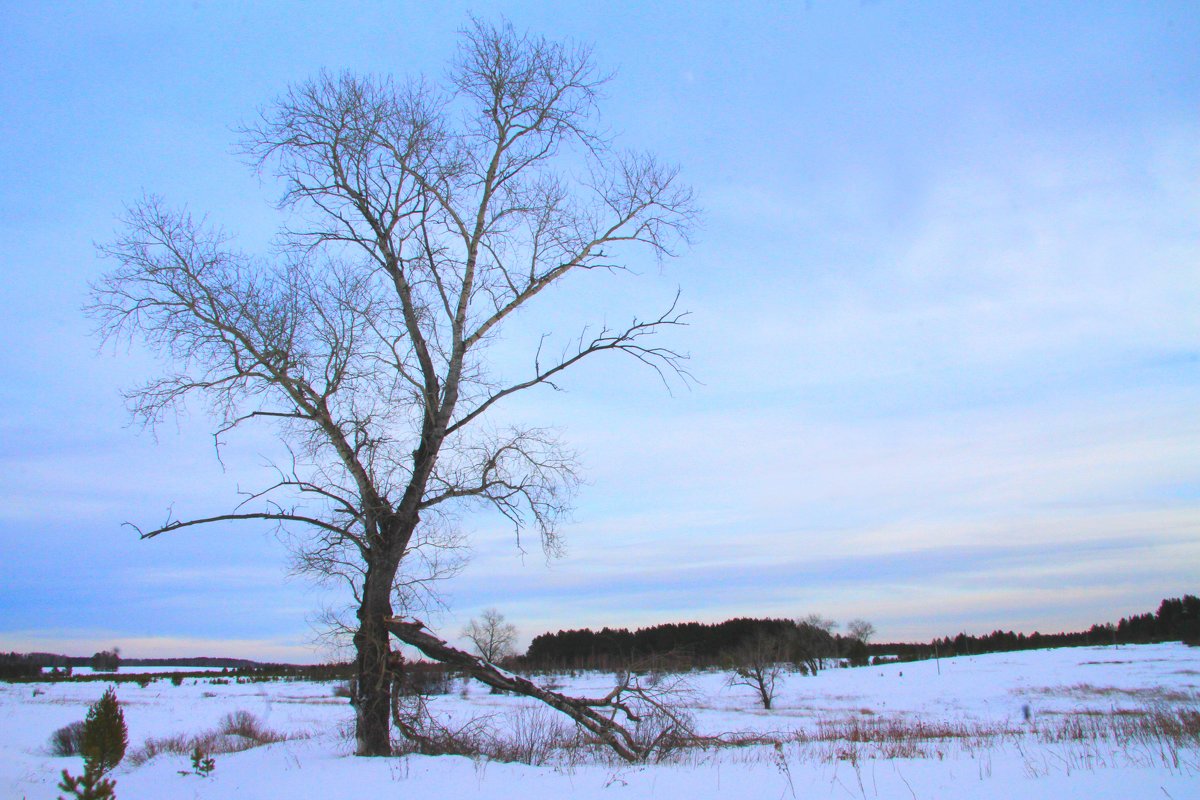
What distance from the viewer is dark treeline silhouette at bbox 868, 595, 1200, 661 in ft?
318

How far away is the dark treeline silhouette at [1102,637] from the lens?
318 ft

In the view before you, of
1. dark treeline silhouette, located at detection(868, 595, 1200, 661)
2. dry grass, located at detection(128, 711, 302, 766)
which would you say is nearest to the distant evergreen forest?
dark treeline silhouette, located at detection(868, 595, 1200, 661)

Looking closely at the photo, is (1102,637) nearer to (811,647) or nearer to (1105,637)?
(1105,637)

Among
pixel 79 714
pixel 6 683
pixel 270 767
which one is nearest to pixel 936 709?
pixel 270 767

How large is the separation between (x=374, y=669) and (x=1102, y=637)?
148 meters

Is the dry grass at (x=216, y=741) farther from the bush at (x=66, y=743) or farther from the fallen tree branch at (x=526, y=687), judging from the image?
the fallen tree branch at (x=526, y=687)

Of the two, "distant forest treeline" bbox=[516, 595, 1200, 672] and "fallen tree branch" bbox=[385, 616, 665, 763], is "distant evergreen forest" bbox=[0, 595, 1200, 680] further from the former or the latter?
"fallen tree branch" bbox=[385, 616, 665, 763]

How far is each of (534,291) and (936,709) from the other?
36.5 meters

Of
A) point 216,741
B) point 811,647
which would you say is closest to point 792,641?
point 811,647

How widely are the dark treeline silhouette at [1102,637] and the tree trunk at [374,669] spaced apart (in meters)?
98.3

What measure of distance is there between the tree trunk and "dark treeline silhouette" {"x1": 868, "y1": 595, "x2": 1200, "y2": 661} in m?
98.3

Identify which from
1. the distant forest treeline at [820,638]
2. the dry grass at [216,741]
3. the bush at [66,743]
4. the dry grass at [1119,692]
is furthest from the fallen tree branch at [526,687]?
the distant forest treeline at [820,638]

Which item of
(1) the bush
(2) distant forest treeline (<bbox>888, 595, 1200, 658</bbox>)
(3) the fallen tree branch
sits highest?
(3) the fallen tree branch

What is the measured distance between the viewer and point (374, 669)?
11023 mm
